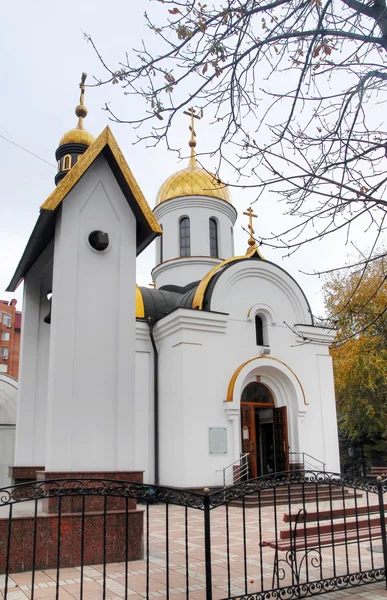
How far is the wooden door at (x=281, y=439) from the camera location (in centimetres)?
1467

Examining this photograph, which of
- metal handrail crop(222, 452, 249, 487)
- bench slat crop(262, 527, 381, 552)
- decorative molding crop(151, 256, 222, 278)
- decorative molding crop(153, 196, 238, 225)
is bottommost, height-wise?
bench slat crop(262, 527, 381, 552)

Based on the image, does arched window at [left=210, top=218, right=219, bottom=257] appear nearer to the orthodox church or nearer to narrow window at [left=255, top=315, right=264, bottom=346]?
the orthodox church

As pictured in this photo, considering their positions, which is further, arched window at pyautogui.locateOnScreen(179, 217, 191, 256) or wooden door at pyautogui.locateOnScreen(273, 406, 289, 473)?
arched window at pyautogui.locateOnScreen(179, 217, 191, 256)

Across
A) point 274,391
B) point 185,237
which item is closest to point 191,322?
point 274,391

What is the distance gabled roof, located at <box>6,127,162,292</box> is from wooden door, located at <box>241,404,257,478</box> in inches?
306

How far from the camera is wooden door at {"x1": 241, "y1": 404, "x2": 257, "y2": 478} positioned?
46.5ft

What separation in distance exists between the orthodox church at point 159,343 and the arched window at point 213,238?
4 centimetres

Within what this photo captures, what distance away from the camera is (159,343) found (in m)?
14.9

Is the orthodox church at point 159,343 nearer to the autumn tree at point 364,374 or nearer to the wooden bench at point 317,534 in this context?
the wooden bench at point 317,534

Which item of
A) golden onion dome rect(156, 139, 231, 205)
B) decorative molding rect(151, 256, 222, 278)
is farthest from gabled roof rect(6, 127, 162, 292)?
golden onion dome rect(156, 139, 231, 205)

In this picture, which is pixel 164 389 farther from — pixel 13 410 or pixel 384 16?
pixel 384 16

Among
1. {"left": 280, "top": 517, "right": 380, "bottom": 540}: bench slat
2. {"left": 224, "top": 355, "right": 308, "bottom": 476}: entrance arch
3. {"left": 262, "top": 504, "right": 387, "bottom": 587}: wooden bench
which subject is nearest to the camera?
{"left": 262, "top": 504, "right": 387, "bottom": 587}: wooden bench

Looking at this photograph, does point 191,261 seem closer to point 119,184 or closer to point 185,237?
point 185,237

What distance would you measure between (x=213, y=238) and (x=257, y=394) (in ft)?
20.5
